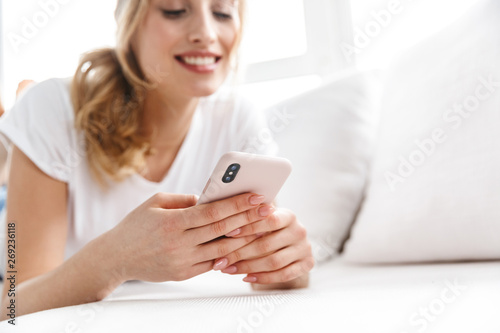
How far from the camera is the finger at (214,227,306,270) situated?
2.08 feet

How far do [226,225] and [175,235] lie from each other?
0.21 feet

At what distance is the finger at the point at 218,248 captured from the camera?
0.59 metres

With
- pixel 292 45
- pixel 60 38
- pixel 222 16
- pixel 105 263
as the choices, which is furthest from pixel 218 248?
pixel 60 38

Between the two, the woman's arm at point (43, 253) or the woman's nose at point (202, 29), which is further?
the woman's nose at point (202, 29)

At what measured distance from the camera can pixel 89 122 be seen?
91cm

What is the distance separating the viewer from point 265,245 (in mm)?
644

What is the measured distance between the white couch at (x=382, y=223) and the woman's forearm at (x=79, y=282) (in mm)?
36

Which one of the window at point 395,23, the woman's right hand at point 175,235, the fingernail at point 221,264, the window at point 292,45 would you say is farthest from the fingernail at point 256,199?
the window at point 292,45

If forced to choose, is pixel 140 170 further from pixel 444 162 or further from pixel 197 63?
pixel 444 162

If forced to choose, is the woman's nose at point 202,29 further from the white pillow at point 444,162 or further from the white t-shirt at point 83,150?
the white pillow at point 444,162

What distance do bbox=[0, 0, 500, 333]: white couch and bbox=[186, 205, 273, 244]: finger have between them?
0.08 m

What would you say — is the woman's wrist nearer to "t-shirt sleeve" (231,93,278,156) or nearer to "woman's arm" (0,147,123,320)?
"woman's arm" (0,147,123,320)

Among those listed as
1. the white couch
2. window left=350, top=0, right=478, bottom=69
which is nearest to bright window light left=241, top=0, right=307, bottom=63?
window left=350, top=0, right=478, bottom=69

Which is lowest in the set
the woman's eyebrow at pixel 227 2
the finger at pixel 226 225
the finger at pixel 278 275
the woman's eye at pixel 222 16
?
the finger at pixel 278 275
